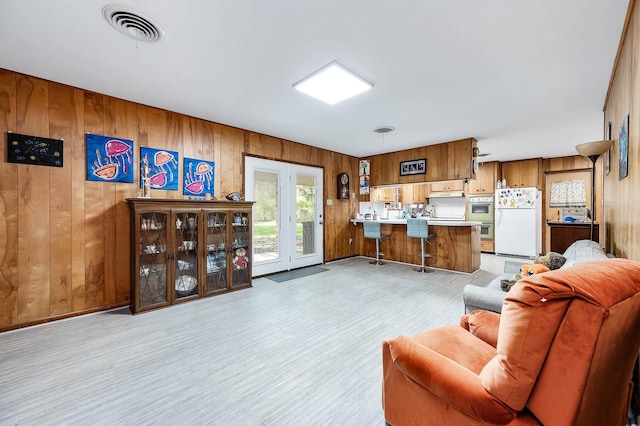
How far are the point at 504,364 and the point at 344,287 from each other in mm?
3266

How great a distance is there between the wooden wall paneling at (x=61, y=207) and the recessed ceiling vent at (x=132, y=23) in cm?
160

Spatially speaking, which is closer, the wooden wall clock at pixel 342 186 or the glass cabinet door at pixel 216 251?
the glass cabinet door at pixel 216 251

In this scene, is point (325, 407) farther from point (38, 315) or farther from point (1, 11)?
point (1, 11)

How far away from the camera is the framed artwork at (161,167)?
11.5 feet

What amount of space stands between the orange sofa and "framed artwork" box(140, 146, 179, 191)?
148 inches

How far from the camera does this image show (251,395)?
1777 millimetres

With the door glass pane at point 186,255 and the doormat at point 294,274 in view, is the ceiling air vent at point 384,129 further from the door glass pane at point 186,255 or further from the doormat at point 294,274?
the door glass pane at point 186,255

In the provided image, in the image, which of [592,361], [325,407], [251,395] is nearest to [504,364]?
[592,361]

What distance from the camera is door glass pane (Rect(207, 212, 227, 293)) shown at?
3807 mm

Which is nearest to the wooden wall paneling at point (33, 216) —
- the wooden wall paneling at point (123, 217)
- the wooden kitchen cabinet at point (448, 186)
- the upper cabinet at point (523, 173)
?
the wooden wall paneling at point (123, 217)

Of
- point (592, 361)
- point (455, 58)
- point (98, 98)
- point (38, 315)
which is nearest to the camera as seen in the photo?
point (592, 361)

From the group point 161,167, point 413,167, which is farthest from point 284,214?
point 413,167

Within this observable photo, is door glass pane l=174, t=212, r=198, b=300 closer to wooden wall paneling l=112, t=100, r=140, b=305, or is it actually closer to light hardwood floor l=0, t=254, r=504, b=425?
light hardwood floor l=0, t=254, r=504, b=425

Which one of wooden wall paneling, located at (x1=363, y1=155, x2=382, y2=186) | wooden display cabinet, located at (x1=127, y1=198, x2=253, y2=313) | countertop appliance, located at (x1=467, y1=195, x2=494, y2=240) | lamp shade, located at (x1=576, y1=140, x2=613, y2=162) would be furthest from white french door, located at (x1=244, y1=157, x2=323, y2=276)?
countertop appliance, located at (x1=467, y1=195, x2=494, y2=240)
